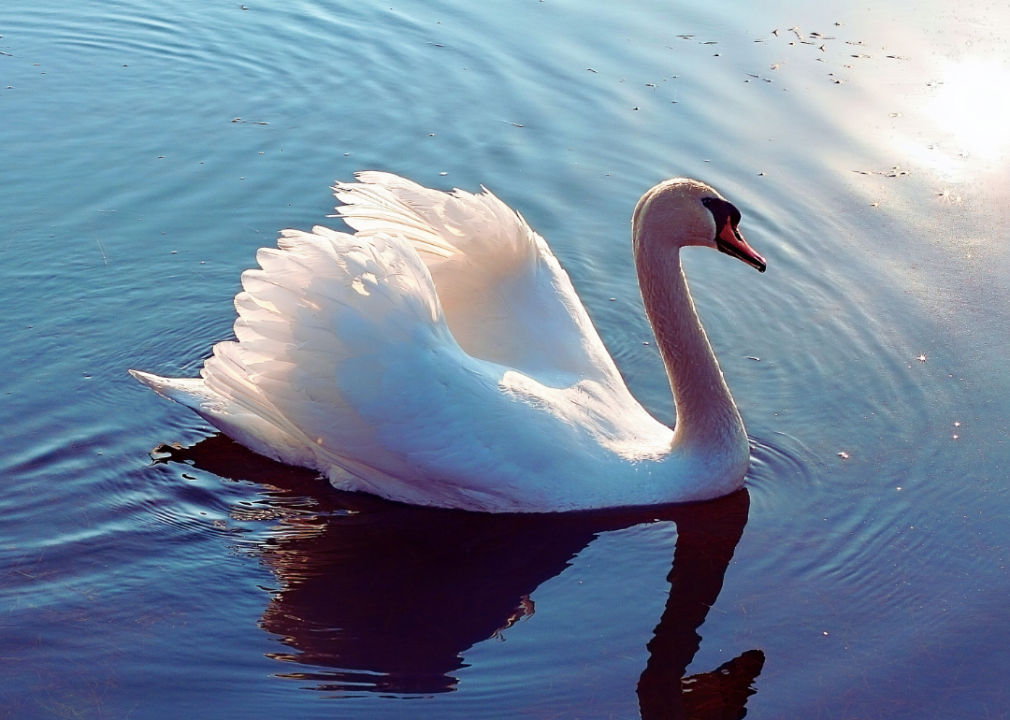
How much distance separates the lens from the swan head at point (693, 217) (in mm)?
6555

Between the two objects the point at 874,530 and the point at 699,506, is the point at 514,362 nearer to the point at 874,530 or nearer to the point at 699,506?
the point at 699,506

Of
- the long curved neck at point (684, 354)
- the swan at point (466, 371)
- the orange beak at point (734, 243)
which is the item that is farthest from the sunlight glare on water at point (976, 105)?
the swan at point (466, 371)

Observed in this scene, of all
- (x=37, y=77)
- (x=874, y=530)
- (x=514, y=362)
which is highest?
(x=37, y=77)

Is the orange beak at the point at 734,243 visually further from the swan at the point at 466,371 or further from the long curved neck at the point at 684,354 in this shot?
the long curved neck at the point at 684,354

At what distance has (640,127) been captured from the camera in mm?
10953

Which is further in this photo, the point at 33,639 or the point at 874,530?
the point at 874,530

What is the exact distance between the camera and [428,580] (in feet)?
19.6

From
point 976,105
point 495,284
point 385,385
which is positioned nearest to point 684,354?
point 495,284

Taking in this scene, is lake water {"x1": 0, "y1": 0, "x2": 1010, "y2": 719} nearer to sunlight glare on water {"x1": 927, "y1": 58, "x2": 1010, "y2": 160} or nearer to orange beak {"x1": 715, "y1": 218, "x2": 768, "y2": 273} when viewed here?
sunlight glare on water {"x1": 927, "y1": 58, "x2": 1010, "y2": 160}

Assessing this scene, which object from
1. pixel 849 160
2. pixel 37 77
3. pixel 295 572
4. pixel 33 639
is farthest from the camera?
pixel 37 77

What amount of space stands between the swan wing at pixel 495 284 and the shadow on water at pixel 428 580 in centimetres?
98

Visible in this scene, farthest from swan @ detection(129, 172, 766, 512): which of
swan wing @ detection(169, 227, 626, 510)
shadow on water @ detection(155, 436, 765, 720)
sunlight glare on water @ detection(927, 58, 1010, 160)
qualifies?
sunlight glare on water @ detection(927, 58, 1010, 160)

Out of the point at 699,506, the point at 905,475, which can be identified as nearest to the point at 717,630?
the point at 699,506

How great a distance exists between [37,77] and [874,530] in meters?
8.89
